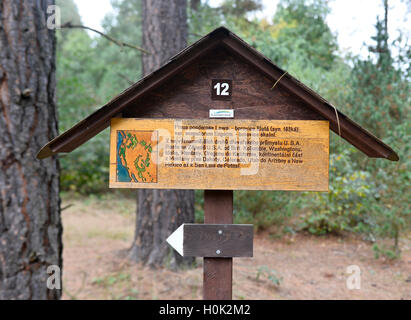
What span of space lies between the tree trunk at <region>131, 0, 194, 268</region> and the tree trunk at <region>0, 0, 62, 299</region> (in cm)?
209

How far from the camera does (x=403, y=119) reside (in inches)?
272

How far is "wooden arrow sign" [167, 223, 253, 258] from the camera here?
2035 millimetres

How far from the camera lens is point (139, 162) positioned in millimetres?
1919

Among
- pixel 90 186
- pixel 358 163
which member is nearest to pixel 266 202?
pixel 358 163

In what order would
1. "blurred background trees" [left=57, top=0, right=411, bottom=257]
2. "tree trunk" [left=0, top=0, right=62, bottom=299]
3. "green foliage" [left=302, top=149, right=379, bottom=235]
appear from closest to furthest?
1. "tree trunk" [left=0, top=0, right=62, bottom=299]
2. "blurred background trees" [left=57, top=0, right=411, bottom=257]
3. "green foliage" [left=302, top=149, right=379, bottom=235]

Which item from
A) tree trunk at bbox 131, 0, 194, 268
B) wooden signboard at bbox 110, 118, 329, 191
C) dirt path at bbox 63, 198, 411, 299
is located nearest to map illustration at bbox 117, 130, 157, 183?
wooden signboard at bbox 110, 118, 329, 191

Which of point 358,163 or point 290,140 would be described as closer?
point 290,140

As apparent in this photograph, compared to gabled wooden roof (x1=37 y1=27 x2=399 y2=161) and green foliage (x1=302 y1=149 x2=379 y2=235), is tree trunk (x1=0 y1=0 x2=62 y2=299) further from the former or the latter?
green foliage (x1=302 y1=149 x2=379 y2=235)

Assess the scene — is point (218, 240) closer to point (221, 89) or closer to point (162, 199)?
point (221, 89)

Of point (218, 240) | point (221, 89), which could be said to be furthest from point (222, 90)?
point (218, 240)

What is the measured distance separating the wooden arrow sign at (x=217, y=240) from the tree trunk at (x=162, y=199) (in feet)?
9.43

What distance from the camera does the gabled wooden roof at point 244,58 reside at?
1849 mm
